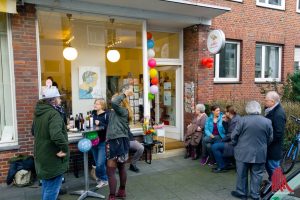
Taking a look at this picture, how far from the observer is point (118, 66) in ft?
23.0

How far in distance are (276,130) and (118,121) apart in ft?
8.55

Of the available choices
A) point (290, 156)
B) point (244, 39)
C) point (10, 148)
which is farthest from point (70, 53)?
point (290, 156)

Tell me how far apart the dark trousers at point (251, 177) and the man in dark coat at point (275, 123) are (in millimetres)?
379

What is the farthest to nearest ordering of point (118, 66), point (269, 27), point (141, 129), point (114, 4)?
1. point (269, 27)
2. point (118, 66)
3. point (141, 129)
4. point (114, 4)

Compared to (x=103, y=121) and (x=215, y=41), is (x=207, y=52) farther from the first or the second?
(x=103, y=121)

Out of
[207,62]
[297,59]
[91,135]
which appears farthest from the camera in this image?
[297,59]

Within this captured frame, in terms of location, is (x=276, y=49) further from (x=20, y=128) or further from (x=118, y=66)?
(x=20, y=128)

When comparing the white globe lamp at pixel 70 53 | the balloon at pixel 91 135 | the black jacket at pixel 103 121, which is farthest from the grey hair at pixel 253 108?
the white globe lamp at pixel 70 53

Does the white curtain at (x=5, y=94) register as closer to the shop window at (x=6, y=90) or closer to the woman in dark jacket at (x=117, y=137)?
the shop window at (x=6, y=90)

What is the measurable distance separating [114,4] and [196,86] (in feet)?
10.4

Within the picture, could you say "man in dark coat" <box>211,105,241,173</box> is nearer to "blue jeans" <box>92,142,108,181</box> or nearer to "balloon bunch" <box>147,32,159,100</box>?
"balloon bunch" <box>147,32,159,100</box>

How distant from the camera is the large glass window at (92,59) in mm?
6309

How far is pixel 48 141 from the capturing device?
3.26 meters

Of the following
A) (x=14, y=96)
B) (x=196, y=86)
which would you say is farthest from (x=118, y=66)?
(x=14, y=96)
